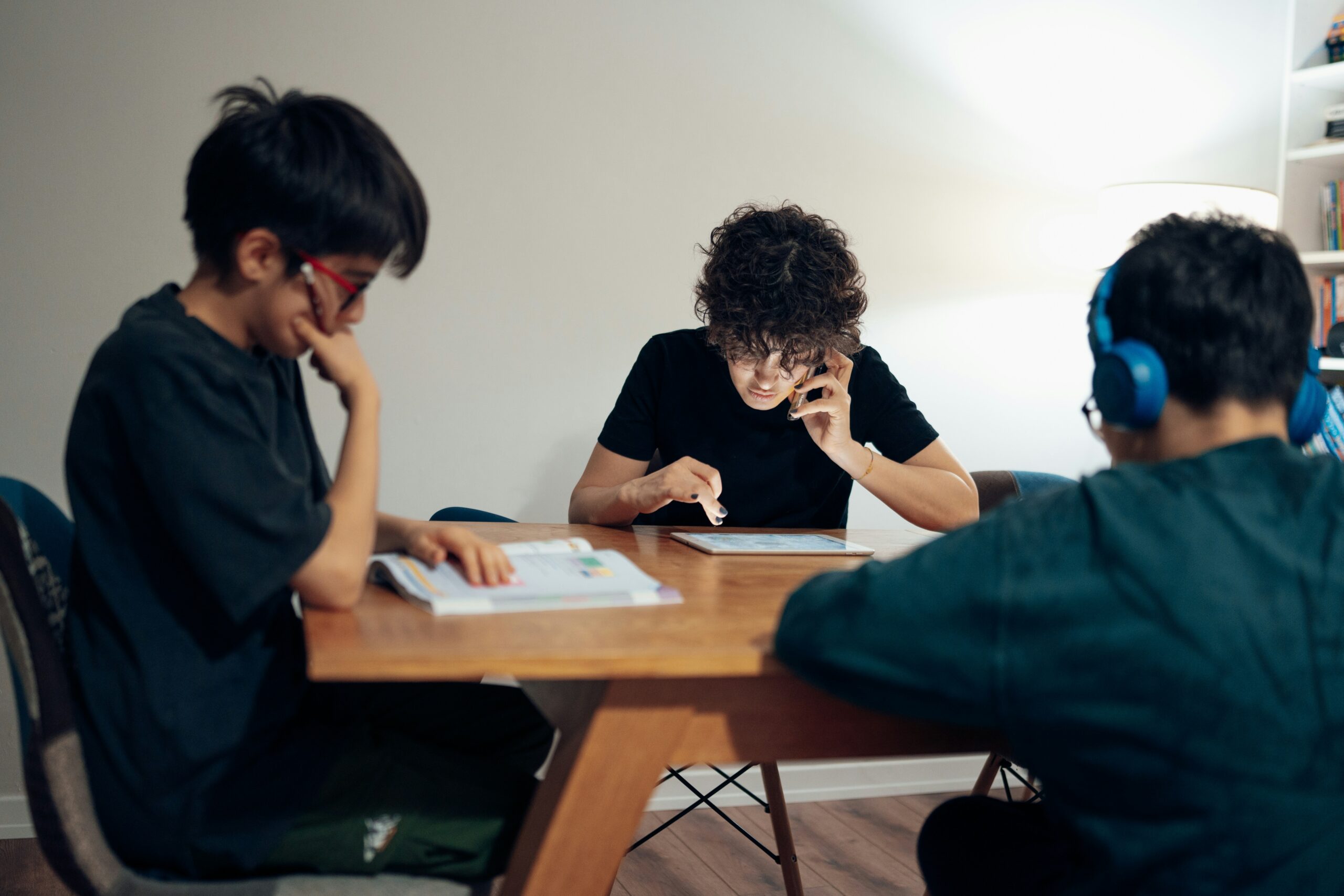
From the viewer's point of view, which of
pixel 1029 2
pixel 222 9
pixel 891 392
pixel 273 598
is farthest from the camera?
pixel 1029 2

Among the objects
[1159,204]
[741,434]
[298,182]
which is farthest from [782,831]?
[1159,204]

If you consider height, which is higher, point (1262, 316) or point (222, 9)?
point (222, 9)

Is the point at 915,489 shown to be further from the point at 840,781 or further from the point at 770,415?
the point at 840,781

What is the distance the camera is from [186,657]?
912mm

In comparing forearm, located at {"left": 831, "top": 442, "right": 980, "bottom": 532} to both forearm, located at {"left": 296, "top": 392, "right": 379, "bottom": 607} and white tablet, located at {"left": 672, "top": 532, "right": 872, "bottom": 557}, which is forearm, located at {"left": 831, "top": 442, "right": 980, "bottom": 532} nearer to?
white tablet, located at {"left": 672, "top": 532, "right": 872, "bottom": 557}

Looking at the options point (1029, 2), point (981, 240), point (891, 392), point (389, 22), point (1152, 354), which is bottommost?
point (891, 392)

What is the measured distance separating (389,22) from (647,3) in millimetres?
659

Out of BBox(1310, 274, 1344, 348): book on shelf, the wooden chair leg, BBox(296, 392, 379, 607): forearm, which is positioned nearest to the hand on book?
BBox(296, 392, 379, 607): forearm

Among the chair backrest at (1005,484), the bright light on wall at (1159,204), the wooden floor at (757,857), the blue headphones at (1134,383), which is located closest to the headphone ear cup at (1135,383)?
the blue headphones at (1134,383)

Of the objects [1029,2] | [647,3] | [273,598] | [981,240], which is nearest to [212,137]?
[273,598]

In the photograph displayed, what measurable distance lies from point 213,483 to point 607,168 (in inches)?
71.4

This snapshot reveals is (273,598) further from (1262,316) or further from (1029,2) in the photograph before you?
(1029,2)

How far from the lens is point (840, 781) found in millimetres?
2670

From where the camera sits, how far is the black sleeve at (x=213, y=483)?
0.86 metres
